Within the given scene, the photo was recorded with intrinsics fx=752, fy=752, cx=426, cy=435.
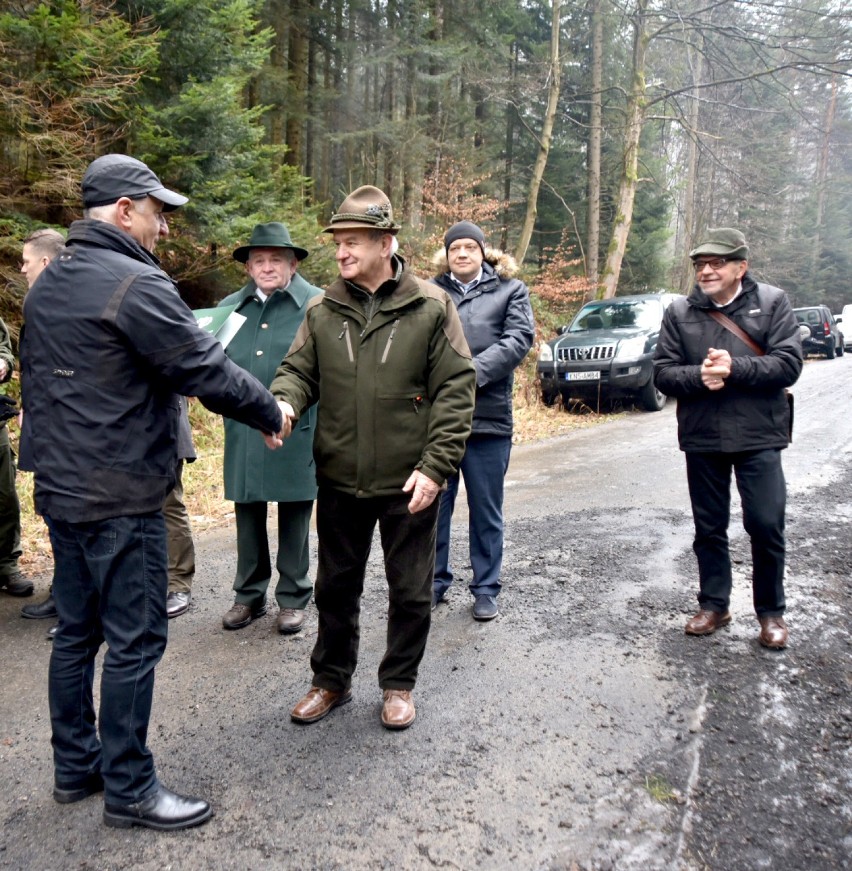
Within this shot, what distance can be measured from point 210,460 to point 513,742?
624 centimetres

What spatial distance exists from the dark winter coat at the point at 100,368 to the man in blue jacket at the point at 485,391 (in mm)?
2239

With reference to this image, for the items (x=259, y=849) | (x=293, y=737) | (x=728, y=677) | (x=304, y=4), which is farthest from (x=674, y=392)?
(x=304, y=4)

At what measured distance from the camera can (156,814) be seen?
2627 millimetres

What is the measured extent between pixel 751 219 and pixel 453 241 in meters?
34.4

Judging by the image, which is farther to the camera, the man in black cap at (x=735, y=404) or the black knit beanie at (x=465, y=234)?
the black knit beanie at (x=465, y=234)

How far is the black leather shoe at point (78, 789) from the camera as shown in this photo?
278cm

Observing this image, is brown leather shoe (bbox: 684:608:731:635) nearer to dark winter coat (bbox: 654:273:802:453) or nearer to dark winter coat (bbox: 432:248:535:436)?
dark winter coat (bbox: 654:273:802:453)

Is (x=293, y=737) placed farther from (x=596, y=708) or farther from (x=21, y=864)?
(x=596, y=708)

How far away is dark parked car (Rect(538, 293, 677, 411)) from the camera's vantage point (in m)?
12.9

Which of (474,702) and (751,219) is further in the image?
(751,219)

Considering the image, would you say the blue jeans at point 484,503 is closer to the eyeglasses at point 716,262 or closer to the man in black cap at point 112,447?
the eyeglasses at point 716,262

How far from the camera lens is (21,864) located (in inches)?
96.5

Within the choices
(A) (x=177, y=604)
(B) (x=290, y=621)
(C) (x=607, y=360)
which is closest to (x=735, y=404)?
(B) (x=290, y=621)

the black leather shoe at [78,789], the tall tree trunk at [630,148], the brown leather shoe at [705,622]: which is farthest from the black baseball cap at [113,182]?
the tall tree trunk at [630,148]
